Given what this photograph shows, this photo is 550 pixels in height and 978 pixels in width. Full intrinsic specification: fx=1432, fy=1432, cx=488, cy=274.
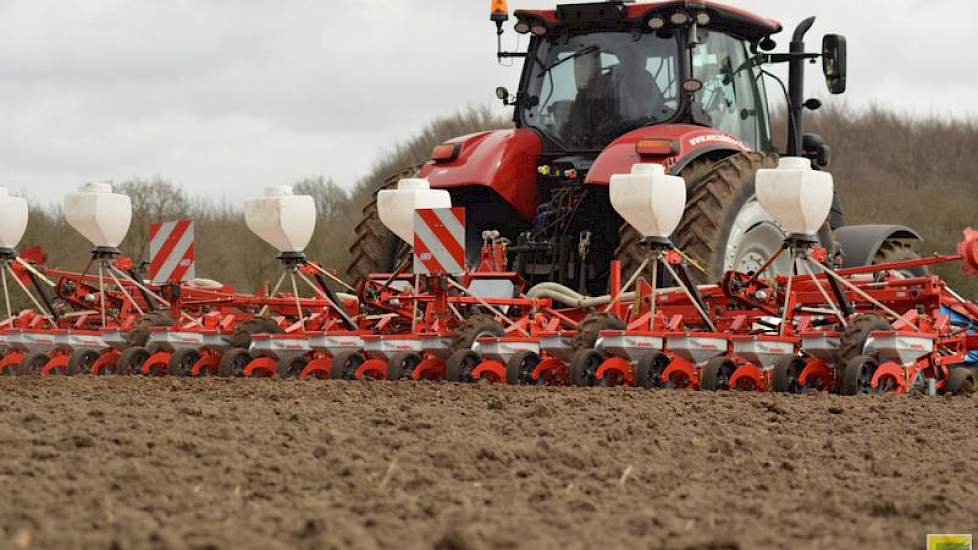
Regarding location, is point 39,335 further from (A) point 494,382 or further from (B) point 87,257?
(B) point 87,257

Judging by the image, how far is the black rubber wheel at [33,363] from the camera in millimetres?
8789

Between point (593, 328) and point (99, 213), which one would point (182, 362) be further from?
point (593, 328)

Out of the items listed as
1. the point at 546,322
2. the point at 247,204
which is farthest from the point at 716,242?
the point at 247,204

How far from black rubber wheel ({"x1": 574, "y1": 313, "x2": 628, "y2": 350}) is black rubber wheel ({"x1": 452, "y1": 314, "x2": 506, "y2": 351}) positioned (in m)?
0.50

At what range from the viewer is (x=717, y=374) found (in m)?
7.04

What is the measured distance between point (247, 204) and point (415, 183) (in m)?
1.01

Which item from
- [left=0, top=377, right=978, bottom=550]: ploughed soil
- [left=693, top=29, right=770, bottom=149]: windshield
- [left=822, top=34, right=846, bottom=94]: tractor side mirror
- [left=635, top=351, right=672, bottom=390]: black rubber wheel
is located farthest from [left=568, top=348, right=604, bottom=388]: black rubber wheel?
[left=822, top=34, right=846, bottom=94]: tractor side mirror

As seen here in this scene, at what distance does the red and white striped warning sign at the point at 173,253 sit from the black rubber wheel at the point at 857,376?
4.33 m

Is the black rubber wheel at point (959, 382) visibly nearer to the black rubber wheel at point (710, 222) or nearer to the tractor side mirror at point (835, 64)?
the black rubber wheel at point (710, 222)

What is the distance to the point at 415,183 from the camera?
8594 mm

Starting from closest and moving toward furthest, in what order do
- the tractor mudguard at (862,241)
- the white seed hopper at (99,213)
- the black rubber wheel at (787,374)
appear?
the black rubber wheel at (787,374) < the white seed hopper at (99,213) < the tractor mudguard at (862,241)

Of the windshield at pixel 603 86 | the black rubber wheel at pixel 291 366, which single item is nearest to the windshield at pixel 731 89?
the windshield at pixel 603 86

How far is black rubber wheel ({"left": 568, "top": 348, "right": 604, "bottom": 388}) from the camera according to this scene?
23.7ft

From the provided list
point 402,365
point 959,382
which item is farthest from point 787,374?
point 402,365
